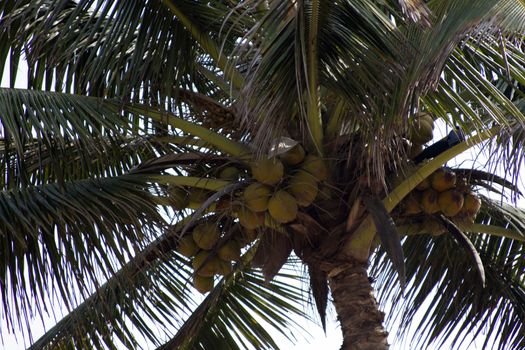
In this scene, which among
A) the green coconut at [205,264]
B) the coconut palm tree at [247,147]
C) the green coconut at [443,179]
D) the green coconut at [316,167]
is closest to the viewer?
the coconut palm tree at [247,147]

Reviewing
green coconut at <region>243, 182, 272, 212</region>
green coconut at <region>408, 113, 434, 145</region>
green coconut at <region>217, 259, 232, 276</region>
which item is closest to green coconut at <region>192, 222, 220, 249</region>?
green coconut at <region>217, 259, 232, 276</region>

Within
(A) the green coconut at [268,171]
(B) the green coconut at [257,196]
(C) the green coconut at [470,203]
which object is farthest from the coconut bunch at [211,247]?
(C) the green coconut at [470,203]

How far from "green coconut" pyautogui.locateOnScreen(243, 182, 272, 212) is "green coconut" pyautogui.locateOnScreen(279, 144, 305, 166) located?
0.17m

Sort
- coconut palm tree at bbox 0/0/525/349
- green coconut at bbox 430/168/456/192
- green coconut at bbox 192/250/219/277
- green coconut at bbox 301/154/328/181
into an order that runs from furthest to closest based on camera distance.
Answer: green coconut at bbox 192/250/219/277 → green coconut at bbox 430/168/456/192 → green coconut at bbox 301/154/328/181 → coconut palm tree at bbox 0/0/525/349

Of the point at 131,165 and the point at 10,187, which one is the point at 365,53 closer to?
the point at 10,187

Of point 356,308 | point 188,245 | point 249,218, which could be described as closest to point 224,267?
point 188,245

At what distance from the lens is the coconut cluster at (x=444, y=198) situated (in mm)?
4867

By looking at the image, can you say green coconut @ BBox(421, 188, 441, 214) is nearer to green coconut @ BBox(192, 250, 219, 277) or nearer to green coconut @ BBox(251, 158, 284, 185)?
green coconut @ BBox(251, 158, 284, 185)

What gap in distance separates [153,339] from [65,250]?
1393 millimetres

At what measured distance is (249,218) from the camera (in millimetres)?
4672

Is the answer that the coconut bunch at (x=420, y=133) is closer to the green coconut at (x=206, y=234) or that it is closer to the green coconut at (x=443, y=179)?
the green coconut at (x=443, y=179)

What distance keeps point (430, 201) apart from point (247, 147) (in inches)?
38.7

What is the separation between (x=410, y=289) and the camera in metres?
6.28

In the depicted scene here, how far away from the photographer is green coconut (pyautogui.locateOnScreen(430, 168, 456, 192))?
15.9ft
